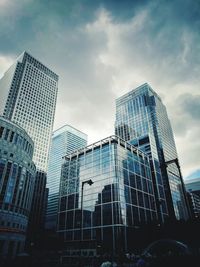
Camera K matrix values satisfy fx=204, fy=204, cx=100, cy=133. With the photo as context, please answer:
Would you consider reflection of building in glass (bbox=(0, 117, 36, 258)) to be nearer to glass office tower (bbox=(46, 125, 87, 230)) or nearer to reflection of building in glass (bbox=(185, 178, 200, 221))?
glass office tower (bbox=(46, 125, 87, 230))

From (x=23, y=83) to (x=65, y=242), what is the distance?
11380cm

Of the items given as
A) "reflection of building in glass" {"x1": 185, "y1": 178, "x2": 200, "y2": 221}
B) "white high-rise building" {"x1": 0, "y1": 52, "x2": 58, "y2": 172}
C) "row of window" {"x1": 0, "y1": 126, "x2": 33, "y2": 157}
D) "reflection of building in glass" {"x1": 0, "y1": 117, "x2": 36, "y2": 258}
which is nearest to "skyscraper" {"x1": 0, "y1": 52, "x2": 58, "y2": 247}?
"white high-rise building" {"x1": 0, "y1": 52, "x2": 58, "y2": 172}

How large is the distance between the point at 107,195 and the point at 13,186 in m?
29.3

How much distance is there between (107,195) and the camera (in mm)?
67688

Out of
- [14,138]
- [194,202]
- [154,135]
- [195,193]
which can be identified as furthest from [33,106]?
[195,193]

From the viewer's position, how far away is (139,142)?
A: 122 meters

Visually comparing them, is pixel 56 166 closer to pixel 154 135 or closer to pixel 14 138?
pixel 154 135

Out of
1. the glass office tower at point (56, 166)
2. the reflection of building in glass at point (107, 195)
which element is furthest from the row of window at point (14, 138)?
the glass office tower at point (56, 166)

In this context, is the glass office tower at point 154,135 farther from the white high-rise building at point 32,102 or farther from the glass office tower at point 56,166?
the glass office tower at point 56,166

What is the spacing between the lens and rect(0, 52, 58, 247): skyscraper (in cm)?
13538

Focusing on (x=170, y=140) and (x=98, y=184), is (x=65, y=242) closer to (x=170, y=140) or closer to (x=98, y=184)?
(x=98, y=184)

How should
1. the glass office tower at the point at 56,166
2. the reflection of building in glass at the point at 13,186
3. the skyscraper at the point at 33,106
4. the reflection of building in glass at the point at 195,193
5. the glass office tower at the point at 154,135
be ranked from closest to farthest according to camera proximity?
the reflection of building in glass at the point at 13,186 < the glass office tower at the point at 154,135 < the skyscraper at the point at 33,106 < the glass office tower at the point at 56,166 < the reflection of building in glass at the point at 195,193

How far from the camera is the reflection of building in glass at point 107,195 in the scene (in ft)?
207

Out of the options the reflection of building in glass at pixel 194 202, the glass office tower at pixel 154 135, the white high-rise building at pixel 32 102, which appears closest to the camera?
the glass office tower at pixel 154 135
